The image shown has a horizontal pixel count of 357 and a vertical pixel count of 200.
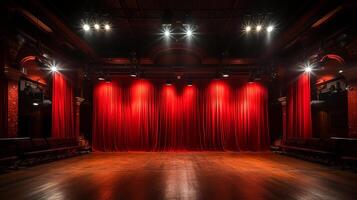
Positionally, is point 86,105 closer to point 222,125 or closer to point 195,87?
point 195,87

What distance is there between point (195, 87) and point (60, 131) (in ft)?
22.4

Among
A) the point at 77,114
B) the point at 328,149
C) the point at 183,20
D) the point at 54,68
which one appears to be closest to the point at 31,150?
the point at 54,68

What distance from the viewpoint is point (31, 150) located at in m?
9.02

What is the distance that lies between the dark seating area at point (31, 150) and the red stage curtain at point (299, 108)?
9.48 m

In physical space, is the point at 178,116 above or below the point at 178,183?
above

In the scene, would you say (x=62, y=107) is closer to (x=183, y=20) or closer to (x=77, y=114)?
(x=77, y=114)

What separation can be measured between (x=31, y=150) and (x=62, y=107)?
306cm

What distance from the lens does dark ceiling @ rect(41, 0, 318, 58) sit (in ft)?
28.6

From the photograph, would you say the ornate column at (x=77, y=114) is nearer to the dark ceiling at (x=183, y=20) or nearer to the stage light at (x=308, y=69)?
the dark ceiling at (x=183, y=20)

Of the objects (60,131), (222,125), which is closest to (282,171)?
(222,125)

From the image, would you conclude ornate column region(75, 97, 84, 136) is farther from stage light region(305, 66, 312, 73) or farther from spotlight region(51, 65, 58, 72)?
stage light region(305, 66, 312, 73)

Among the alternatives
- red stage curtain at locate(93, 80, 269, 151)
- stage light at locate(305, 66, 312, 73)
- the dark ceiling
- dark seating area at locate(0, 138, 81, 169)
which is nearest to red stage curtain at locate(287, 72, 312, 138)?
stage light at locate(305, 66, 312, 73)

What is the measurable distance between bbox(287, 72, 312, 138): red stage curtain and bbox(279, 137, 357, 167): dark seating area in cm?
59

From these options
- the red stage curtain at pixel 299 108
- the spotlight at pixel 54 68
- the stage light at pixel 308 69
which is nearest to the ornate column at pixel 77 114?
the spotlight at pixel 54 68
